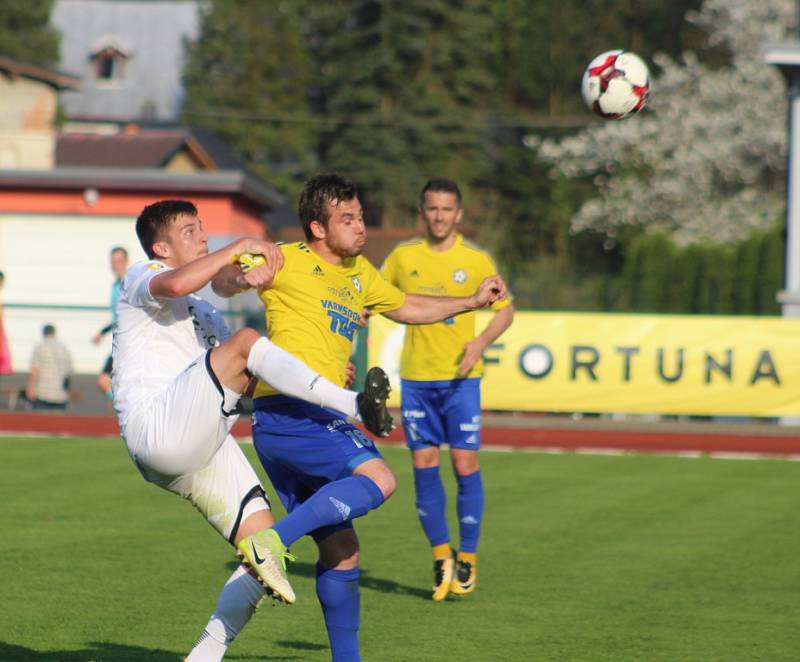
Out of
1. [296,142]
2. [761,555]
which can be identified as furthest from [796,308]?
[296,142]

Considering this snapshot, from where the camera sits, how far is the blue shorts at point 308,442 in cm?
653

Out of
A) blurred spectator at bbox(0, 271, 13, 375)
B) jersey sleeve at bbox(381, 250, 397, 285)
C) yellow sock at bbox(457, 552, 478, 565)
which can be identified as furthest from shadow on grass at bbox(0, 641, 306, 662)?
blurred spectator at bbox(0, 271, 13, 375)

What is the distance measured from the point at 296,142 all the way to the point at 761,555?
207 ft

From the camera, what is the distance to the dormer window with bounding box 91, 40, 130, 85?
3258 inches

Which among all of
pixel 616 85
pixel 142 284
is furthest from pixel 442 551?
pixel 616 85

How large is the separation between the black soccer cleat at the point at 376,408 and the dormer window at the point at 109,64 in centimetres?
7950

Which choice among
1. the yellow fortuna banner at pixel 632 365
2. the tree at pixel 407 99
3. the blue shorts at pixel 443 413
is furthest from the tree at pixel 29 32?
the blue shorts at pixel 443 413

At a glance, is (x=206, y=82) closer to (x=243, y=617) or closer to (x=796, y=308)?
(x=796, y=308)

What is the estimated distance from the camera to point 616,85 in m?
11.0

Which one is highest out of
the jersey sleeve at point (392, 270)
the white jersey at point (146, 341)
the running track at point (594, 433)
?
the jersey sleeve at point (392, 270)

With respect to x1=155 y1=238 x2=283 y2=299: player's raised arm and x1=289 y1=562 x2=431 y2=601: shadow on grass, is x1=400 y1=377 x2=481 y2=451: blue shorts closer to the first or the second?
x1=289 y1=562 x2=431 y2=601: shadow on grass

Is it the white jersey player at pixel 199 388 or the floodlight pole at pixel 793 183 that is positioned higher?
the floodlight pole at pixel 793 183

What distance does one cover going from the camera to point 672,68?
1929 inches

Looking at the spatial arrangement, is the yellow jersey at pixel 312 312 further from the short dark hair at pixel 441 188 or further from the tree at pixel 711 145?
the tree at pixel 711 145
